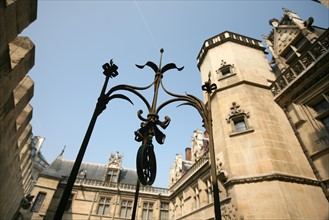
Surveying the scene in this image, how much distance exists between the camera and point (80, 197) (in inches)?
713

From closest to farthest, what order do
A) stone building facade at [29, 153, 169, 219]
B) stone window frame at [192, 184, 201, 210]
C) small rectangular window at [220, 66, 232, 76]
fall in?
small rectangular window at [220, 66, 232, 76]
stone window frame at [192, 184, 201, 210]
stone building facade at [29, 153, 169, 219]

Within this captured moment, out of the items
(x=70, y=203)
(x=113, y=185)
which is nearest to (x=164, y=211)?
(x=113, y=185)

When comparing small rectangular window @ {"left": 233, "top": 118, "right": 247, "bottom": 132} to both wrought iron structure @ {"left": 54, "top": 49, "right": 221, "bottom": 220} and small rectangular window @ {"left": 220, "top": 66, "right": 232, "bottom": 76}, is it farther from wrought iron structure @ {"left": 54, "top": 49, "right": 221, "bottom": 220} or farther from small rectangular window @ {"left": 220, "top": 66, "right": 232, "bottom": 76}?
wrought iron structure @ {"left": 54, "top": 49, "right": 221, "bottom": 220}

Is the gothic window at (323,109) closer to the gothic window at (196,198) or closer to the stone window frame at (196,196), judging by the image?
the stone window frame at (196,196)

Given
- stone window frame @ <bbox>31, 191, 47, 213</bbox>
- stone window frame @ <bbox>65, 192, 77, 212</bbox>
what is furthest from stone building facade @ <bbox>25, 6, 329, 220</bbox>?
stone window frame @ <bbox>65, 192, 77, 212</bbox>

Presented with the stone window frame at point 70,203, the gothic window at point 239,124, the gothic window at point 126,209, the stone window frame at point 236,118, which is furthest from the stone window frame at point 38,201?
the gothic window at point 239,124

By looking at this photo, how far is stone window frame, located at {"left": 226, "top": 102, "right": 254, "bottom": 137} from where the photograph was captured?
8.25 meters

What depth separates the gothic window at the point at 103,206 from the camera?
18.1 m

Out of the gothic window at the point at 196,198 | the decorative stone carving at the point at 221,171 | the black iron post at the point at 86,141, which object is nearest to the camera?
the black iron post at the point at 86,141

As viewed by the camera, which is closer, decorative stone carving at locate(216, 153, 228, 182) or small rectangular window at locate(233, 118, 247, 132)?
decorative stone carving at locate(216, 153, 228, 182)

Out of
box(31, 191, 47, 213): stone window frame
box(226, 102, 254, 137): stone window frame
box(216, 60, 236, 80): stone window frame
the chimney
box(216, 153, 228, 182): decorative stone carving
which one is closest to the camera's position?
box(216, 153, 228, 182): decorative stone carving

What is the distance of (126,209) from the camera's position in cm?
1881

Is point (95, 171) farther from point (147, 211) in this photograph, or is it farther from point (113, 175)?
point (147, 211)

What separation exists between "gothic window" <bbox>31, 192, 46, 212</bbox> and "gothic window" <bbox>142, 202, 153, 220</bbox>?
9808 millimetres
